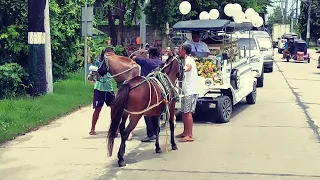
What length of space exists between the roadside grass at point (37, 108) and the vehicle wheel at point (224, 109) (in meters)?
3.16

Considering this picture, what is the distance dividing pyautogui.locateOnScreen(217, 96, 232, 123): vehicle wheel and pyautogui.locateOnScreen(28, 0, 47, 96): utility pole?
17.2 ft

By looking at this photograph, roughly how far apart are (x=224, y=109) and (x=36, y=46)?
5.47 meters

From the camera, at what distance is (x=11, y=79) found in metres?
14.7

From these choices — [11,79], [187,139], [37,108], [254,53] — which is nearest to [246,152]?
[187,139]

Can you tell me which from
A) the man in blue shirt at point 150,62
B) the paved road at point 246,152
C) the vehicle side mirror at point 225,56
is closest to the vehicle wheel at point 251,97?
the paved road at point 246,152

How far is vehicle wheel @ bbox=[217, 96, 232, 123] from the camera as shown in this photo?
12445 mm

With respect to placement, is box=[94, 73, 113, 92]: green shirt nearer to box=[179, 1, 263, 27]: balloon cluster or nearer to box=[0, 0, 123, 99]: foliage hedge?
box=[0, 0, 123, 99]: foliage hedge

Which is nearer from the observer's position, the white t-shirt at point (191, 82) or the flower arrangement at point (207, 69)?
the white t-shirt at point (191, 82)

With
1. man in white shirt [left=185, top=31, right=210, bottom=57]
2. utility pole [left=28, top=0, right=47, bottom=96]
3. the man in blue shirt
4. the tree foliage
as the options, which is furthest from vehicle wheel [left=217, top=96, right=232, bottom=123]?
the tree foliage

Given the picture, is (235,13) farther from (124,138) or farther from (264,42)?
(264,42)

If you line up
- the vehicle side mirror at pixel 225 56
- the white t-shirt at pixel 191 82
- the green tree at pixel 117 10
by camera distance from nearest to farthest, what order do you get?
1. the white t-shirt at pixel 191 82
2. the vehicle side mirror at pixel 225 56
3. the green tree at pixel 117 10

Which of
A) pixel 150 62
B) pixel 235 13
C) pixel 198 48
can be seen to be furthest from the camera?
pixel 235 13

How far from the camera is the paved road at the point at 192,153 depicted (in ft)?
26.8

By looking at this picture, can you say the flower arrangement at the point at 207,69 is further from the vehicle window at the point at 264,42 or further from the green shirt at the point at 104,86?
the vehicle window at the point at 264,42
